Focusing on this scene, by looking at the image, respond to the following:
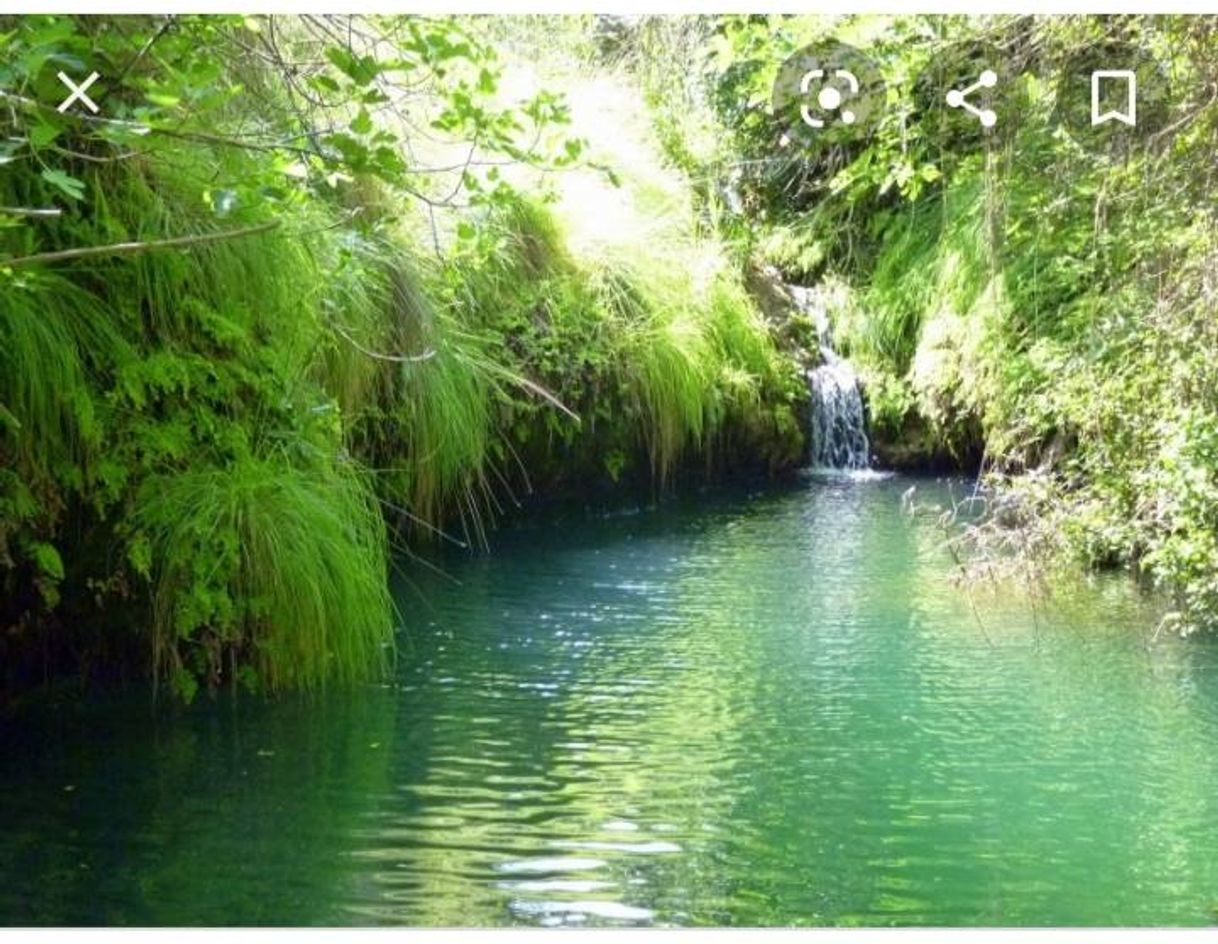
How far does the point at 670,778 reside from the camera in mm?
3906

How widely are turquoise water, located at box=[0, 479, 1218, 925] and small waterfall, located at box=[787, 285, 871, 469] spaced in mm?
4470

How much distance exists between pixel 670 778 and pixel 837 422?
7.06 m

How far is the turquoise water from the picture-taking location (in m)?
3.06

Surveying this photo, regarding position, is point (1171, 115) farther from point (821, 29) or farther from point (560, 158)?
point (560, 158)

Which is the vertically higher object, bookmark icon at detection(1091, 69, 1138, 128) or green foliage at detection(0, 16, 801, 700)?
bookmark icon at detection(1091, 69, 1138, 128)

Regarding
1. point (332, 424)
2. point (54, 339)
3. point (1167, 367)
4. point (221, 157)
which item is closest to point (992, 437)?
point (1167, 367)

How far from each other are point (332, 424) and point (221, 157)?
0.93 meters

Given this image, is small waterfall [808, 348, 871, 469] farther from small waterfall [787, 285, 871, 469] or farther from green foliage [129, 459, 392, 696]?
green foliage [129, 459, 392, 696]

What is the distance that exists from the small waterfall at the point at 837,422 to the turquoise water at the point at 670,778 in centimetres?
447

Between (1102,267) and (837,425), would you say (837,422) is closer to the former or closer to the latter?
(837,425)

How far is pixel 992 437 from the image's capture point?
309 inches

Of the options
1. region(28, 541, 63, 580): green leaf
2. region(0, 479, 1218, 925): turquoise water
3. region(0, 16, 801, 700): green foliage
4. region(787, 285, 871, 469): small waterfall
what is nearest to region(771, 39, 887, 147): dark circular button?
region(0, 16, 801, 700): green foliage

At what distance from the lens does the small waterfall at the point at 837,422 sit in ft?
35.0

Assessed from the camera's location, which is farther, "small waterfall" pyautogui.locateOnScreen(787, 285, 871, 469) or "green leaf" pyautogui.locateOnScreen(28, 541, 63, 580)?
"small waterfall" pyautogui.locateOnScreen(787, 285, 871, 469)
